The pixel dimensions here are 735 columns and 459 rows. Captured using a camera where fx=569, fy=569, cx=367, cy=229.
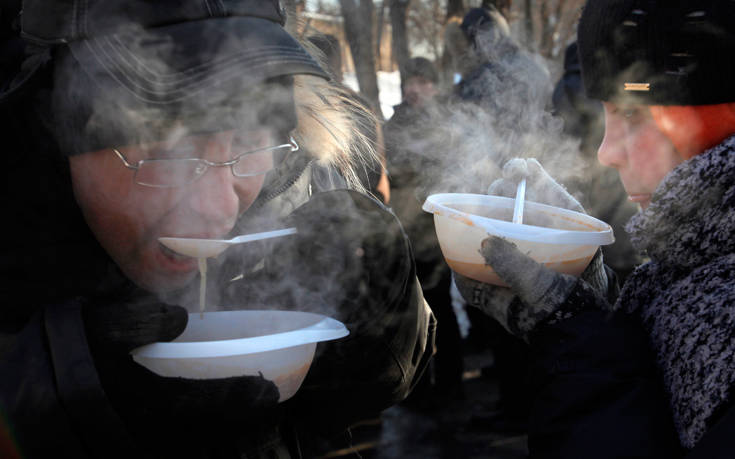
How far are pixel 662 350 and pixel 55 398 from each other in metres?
1.33

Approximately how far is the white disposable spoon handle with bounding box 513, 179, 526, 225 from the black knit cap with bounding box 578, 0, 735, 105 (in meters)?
0.39

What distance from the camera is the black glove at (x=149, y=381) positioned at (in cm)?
105

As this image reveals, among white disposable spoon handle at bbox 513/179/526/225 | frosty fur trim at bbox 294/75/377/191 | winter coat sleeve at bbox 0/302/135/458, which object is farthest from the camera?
white disposable spoon handle at bbox 513/179/526/225

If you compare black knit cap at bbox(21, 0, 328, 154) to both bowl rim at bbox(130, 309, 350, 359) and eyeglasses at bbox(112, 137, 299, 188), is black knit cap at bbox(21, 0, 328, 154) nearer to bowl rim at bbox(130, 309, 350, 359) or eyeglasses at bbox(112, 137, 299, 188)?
eyeglasses at bbox(112, 137, 299, 188)

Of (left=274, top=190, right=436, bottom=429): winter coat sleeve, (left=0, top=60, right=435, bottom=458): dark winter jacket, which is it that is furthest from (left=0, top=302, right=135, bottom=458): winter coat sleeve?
(left=274, top=190, right=436, bottom=429): winter coat sleeve

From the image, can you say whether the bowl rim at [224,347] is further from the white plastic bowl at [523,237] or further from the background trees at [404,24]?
the background trees at [404,24]

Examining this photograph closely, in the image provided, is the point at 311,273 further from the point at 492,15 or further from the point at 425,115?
the point at 492,15

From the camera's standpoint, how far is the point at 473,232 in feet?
5.05

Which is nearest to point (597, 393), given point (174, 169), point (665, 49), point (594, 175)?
point (665, 49)

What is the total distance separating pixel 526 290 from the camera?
1530mm

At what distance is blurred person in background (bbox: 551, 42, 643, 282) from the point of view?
11.4 feet

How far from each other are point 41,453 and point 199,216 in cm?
55

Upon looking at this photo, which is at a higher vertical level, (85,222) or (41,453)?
(85,222)

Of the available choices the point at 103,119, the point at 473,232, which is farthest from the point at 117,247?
the point at 473,232
